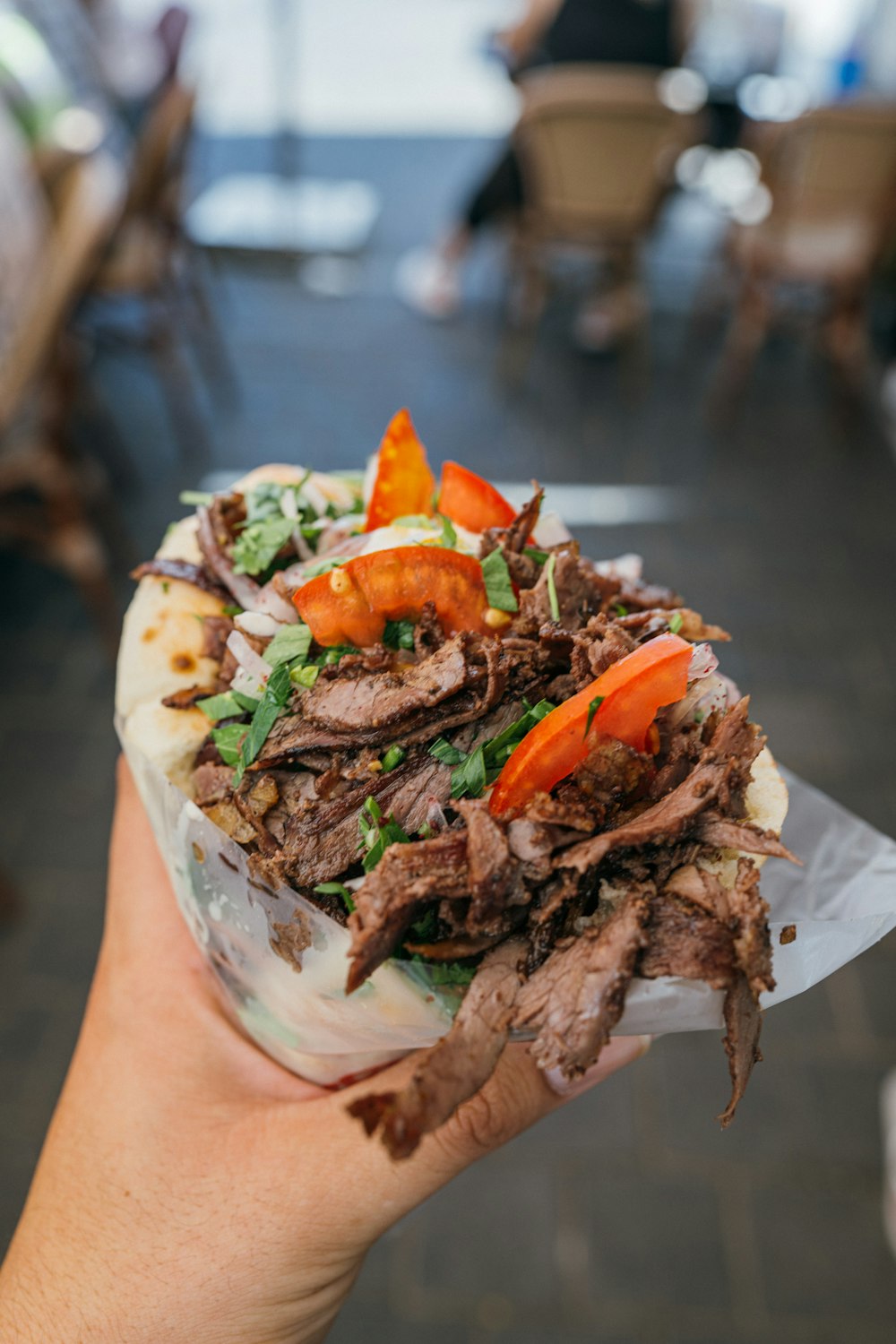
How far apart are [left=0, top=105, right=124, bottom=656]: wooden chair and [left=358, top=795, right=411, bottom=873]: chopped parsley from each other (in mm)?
2673

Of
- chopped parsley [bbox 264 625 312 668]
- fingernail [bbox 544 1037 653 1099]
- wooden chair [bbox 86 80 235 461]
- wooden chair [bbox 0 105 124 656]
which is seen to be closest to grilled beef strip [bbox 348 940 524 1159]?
fingernail [bbox 544 1037 653 1099]

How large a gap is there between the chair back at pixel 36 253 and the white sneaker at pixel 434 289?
2.98 meters

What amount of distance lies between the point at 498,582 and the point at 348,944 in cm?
63

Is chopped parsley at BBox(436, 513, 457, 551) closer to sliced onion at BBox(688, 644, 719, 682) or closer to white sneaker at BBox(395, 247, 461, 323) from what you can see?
Result: sliced onion at BBox(688, 644, 719, 682)

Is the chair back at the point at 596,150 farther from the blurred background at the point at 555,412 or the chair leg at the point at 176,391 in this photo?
the chair leg at the point at 176,391

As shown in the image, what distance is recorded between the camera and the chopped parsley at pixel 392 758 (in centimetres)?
141

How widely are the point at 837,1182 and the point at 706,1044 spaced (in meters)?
0.51

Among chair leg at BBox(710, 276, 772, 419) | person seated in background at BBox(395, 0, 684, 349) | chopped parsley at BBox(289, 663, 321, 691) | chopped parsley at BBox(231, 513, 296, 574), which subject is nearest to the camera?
chopped parsley at BBox(289, 663, 321, 691)

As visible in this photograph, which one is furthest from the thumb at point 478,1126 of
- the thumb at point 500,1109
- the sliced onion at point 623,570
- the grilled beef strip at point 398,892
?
the sliced onion at point 623,570

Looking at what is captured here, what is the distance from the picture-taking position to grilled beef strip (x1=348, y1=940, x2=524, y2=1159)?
1032 millimetres

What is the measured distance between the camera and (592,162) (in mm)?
5375

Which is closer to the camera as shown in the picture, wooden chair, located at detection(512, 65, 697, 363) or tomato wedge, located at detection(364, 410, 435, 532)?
tomato wedge, located at detection(364, 410, 435, 532)

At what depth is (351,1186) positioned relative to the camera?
1.38 meters

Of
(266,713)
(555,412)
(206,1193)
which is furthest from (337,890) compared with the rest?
(555,412)
